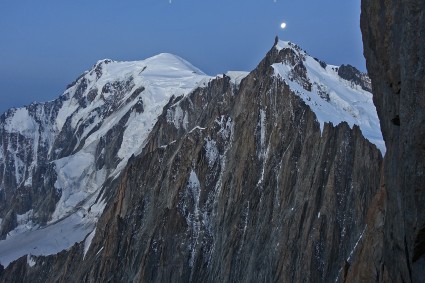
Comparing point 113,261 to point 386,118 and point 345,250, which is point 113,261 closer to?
point 345,250

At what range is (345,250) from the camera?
227 feet

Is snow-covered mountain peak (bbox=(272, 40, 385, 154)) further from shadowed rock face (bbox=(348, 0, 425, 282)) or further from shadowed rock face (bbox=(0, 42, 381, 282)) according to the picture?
shadowed rock face (bbox=(348, 0, 425, 282))

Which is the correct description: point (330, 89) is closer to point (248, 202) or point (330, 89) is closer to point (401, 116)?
point (248, 202)

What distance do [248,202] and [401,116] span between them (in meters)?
71.6

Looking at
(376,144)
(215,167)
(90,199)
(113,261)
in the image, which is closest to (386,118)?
(376,144)

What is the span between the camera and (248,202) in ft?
288

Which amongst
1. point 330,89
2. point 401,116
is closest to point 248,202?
point 330,89

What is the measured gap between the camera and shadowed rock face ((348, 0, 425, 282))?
15484 mm

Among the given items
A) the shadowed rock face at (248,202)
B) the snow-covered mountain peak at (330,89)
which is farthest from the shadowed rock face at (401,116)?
the snow-covered mountain peak at (330,89)

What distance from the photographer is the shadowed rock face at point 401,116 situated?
15484 mm

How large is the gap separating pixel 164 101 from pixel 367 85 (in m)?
83.7

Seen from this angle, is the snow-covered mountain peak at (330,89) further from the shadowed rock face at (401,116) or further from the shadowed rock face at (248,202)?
the shadowed rock face at (401,116)

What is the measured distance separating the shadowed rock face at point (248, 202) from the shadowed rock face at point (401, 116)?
154 feet

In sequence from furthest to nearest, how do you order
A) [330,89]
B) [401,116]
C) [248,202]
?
1. [330,89]
2. [248,202]
3. [401,116]
